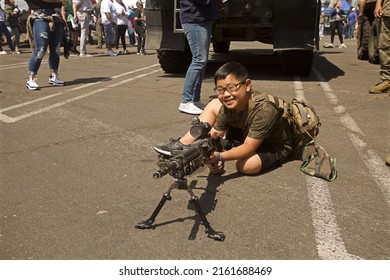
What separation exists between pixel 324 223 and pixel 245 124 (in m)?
0.93

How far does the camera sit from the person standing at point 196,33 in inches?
173

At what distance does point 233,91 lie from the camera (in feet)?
8.75

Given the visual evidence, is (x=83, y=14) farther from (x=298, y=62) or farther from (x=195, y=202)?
(x=195, y=202)

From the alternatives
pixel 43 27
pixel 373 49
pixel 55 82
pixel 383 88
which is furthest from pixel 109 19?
pixel 383 88

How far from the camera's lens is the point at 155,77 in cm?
748

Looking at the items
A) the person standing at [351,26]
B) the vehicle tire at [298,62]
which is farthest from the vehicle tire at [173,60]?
the person standing at [351,26]

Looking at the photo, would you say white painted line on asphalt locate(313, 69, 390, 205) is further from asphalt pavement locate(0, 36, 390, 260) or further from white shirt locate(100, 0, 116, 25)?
white shirt locate(100, 0, 116, 25)

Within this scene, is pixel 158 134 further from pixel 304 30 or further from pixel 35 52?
pixel 304 30

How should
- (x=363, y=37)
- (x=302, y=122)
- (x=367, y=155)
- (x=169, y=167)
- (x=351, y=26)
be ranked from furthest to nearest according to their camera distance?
(x=351, y=26) → (x=363, y=37) → (x=367, y=155) → (x=302, y=122) → (x=169, y=167)

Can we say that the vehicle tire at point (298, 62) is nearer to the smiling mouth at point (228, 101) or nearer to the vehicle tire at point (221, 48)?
the vehicle tire at point (221, 48)

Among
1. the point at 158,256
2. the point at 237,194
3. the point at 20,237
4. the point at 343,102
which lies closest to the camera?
the point at 158,256

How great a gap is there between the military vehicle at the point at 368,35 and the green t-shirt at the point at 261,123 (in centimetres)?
680

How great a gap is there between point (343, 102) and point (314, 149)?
258cm

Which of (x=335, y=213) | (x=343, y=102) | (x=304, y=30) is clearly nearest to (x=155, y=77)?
(x=304, y=30)
